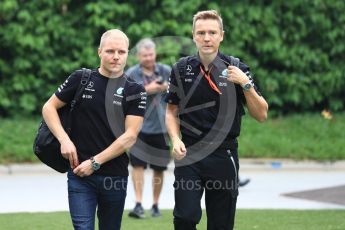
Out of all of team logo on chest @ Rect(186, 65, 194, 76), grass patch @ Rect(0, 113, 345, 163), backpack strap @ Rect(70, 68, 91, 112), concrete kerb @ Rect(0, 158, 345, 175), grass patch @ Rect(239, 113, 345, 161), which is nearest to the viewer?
backpack strap @ Rect(70, 68, 91, 112)

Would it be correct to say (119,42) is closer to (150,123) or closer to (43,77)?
(150,123)

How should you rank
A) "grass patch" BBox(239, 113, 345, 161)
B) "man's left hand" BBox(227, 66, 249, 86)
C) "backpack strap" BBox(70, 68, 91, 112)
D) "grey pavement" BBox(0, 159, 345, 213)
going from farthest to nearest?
"grass patch" BBox(239, 113, 345, 161), "grey pavement" BBox(0, 159, 345, 213), "man's left hand" BBox(227, 66, 249, 86), "backpack strap" BBox(70, 68, 91, 112)

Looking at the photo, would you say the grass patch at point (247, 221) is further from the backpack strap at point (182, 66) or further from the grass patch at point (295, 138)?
the grass patch at point (295, 138)

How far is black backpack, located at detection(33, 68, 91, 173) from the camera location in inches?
243

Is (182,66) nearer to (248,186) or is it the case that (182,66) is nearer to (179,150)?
(179,150)

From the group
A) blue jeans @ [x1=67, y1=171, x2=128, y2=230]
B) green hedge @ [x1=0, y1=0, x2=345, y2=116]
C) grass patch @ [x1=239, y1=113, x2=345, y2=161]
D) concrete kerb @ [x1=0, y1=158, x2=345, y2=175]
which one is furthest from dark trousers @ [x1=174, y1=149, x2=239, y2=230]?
grass patch @ [x1=239, y1=113, x2=345, y2=161]

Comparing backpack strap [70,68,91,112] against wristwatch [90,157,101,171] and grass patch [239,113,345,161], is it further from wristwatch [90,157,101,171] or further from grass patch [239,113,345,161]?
grass patch [239,113,345,161]

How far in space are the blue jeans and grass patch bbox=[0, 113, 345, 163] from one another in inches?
354

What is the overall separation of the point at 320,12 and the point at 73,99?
40.1ft

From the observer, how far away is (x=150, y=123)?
10.7 m

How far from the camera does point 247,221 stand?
32.9ft

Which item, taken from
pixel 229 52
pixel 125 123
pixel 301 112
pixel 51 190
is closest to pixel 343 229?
pixel 125 123

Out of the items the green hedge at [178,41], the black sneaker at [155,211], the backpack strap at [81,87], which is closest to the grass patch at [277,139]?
the green hedge at [178,41]

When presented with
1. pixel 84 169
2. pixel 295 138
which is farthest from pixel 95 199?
pixel 295 138
